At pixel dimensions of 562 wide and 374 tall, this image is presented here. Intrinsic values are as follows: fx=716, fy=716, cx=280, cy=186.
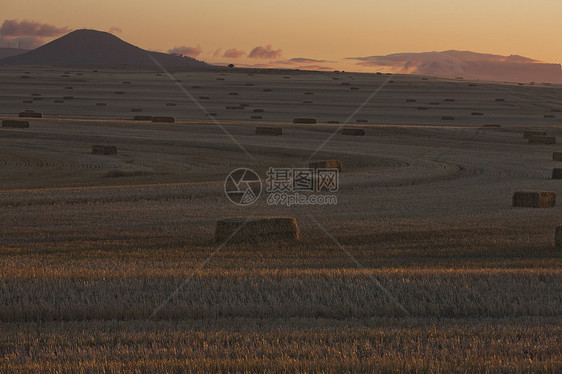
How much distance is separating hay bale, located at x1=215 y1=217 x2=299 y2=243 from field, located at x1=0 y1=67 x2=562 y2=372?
241 mm

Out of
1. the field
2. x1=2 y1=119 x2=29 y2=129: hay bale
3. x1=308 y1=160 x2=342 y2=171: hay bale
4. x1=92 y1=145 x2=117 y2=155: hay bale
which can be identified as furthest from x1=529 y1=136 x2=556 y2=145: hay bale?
x1=2 y1=119 x2=29 y2=129: hay bale

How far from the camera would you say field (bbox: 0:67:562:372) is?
654 cm

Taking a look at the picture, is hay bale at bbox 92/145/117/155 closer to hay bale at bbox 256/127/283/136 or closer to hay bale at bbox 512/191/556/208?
hay bale at bbox 256/127/283/136

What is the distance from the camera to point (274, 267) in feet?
36.6

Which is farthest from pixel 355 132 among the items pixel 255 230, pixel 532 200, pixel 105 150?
pixel 255 230

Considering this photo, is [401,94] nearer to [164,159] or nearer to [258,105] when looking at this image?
[258,105]

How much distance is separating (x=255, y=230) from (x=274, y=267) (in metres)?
2.82

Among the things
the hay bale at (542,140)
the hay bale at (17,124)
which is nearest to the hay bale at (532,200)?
the hay bale at (542,140)

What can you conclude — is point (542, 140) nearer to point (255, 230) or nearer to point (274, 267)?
point (255, 230)

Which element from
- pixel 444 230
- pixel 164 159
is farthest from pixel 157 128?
pixel 444 230

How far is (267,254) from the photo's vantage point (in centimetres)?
1284

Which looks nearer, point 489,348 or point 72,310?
point 489,348

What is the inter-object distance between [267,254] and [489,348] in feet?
21.7

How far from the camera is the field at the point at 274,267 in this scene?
6.54 metres
